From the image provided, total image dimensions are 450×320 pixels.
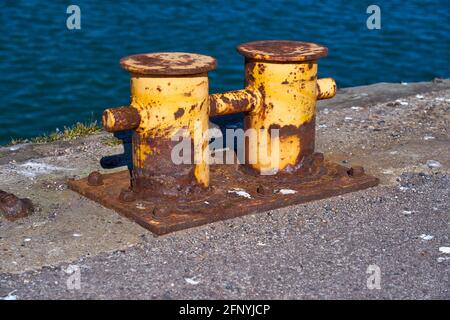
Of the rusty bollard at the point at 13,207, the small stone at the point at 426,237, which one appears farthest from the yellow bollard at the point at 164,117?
the small stone at the point at 426,237

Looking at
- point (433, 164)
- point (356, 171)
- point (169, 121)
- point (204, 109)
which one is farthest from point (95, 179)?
point (433, 164)

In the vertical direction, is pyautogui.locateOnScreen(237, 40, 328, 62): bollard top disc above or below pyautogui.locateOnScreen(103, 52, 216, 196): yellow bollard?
above

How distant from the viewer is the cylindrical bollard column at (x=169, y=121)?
512 cm

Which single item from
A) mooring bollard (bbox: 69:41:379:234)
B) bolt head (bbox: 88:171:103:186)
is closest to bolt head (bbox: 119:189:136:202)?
mooring bollard (bbox: 69:41:379:234)

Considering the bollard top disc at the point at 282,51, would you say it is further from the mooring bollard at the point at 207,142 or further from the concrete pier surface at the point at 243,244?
the concrete pier surface at the point at 243,244

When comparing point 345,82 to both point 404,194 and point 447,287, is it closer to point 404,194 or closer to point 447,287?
point 404,194

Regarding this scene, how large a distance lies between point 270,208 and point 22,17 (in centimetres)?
921

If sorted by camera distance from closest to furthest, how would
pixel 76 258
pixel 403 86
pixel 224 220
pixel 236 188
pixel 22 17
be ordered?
pixel 76 258 → pixel 224 220 → pixel 236 188 → pixel 403 86 → pixel 22 17

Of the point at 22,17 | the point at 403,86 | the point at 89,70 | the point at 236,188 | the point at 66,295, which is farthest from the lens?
the point at 22,17

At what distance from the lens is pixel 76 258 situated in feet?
15.5

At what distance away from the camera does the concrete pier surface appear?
442 cm

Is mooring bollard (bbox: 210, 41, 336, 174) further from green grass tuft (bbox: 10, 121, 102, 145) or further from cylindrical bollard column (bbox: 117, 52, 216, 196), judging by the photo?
green grass tuft (bbox: 10, 121, 102, 145)

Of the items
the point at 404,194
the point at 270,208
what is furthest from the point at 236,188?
the point at 404,194

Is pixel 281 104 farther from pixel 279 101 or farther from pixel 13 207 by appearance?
pixel 13 207
